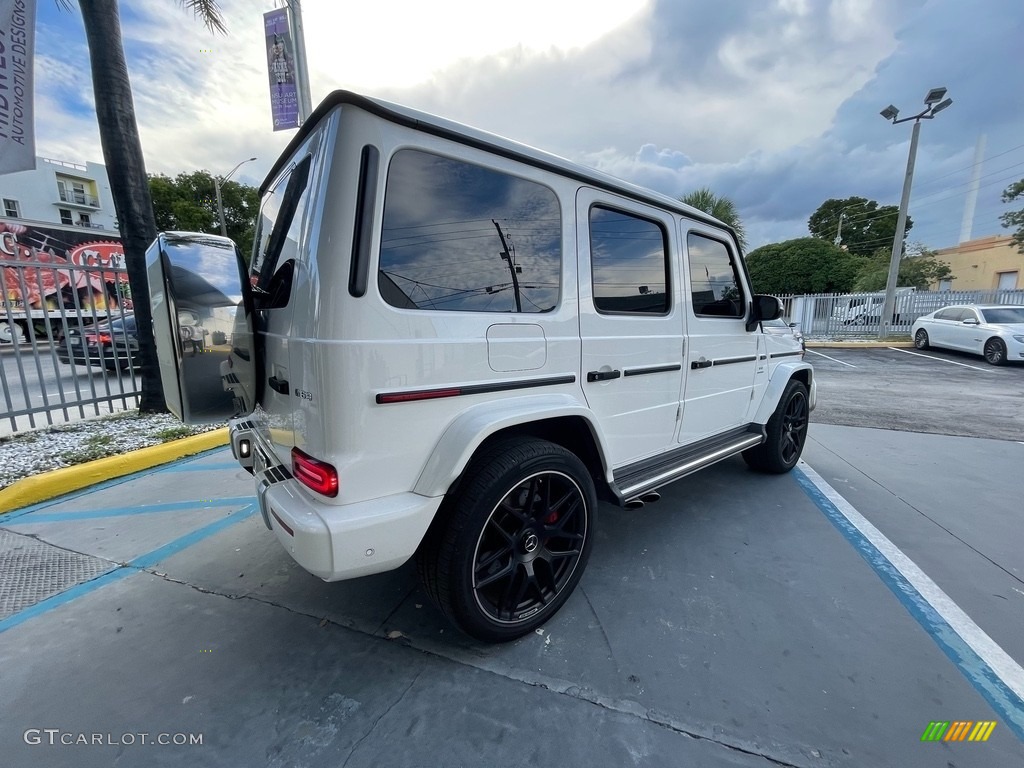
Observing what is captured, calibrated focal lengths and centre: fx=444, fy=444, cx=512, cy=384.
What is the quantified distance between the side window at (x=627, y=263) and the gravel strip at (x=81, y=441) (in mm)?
3620

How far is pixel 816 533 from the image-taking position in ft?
9.89

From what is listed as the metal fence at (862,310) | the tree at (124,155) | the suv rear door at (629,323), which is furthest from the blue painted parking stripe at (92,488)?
the metal fence at (862,310)

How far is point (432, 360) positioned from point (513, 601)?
1.21m

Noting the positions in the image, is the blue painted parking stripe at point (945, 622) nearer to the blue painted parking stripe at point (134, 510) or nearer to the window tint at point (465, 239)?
the window tint at point (465, 239)

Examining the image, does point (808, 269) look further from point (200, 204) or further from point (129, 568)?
point (200, 204)

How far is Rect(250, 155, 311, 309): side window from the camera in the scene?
1.83m

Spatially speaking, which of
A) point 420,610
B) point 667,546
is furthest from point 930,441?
point 420,610

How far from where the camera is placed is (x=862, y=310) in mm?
17844

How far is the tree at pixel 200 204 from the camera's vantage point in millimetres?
26359

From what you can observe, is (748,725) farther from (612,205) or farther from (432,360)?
(612,205)


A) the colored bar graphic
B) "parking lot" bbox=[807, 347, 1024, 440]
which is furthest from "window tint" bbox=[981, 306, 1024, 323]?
the colored bar graphic

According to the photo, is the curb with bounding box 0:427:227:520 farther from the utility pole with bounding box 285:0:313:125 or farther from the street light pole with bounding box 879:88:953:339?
the street light pole with bounding box 879:88:953:339

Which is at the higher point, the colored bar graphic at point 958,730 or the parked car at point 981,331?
the parked car at point 981,331

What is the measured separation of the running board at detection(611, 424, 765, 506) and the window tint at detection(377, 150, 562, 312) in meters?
1.10
